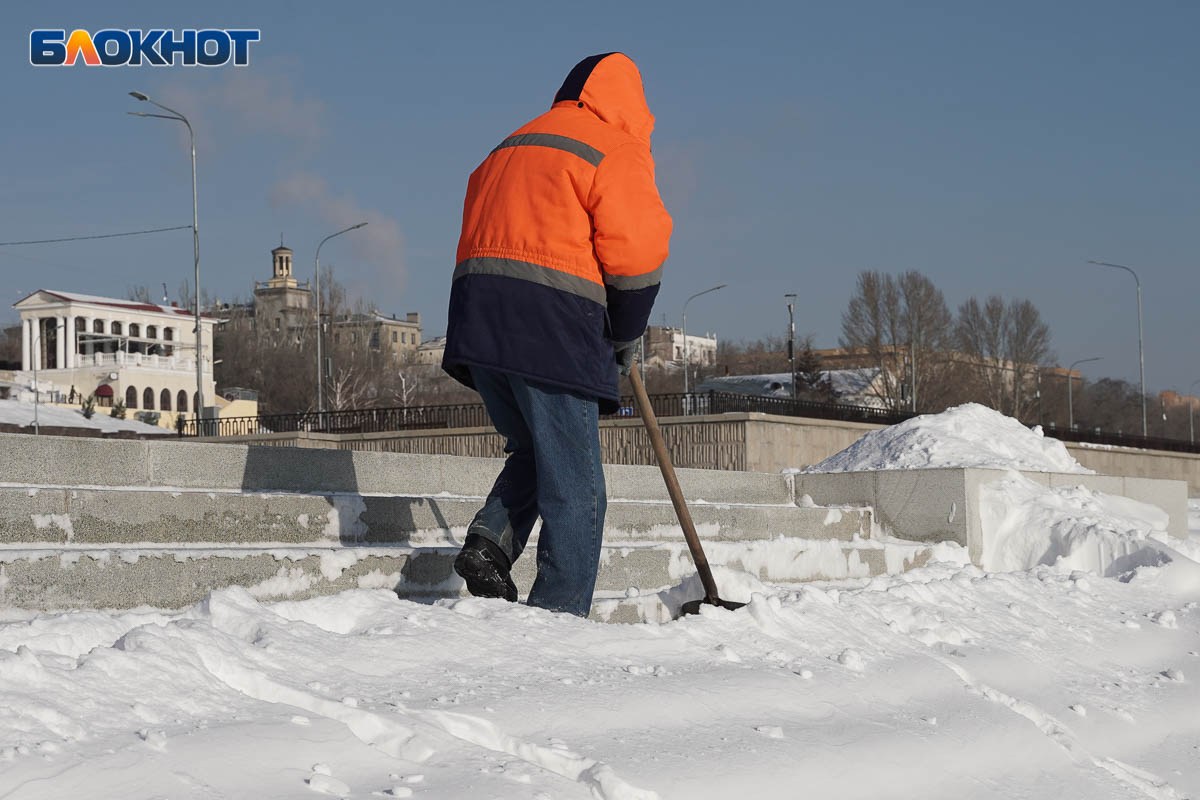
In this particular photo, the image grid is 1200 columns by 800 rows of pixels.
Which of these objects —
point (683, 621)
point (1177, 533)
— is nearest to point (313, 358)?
point (1177, 533)

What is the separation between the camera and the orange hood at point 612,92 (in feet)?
12.7

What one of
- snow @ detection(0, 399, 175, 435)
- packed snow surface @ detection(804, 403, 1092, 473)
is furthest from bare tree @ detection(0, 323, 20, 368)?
packed snow surface @ detection(804, 403, 1092, 473)

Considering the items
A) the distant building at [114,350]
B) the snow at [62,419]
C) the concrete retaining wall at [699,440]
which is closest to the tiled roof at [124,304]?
the distant building at [114,350]

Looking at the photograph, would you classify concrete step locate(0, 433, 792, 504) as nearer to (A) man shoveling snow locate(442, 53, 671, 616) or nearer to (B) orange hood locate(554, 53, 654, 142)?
(A) man shoveling snow locate(442, 53, 671, 616)

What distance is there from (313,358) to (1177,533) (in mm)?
69385

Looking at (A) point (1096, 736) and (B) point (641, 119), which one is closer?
(A) point (1096, 736)

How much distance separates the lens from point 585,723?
2.54 meters

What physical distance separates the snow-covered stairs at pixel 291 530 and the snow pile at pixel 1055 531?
0.59 meters

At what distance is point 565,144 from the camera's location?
3.66 metres

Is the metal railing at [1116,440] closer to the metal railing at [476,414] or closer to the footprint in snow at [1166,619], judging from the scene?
the metal railing at [476,414]

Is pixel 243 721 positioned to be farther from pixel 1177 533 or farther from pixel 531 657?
pixel 1177 533

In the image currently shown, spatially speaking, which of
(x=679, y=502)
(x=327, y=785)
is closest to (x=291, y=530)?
(x=679, y=502)

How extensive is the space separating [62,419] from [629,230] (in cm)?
4741

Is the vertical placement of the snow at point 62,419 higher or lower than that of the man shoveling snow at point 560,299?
higher
